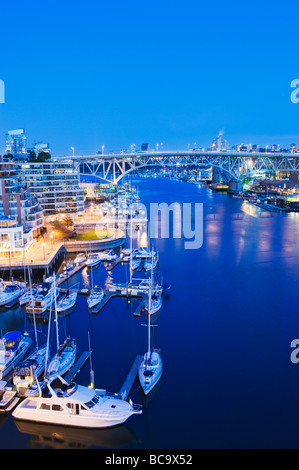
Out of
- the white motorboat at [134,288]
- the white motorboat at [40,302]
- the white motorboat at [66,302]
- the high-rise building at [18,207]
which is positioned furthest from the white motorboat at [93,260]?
the white motorboat at [40,302]

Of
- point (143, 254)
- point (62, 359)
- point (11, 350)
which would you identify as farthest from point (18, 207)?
point (62, 359)

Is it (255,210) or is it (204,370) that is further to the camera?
(255,210)

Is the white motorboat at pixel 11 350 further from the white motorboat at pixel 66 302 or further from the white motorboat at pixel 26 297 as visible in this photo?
the white motorboat at pixel 26 297

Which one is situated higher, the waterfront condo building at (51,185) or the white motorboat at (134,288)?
the waterfront condo building at (51,185)

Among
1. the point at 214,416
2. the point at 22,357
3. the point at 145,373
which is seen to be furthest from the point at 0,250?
the point at 214,416

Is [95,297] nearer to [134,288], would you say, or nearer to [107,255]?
[134,288]
